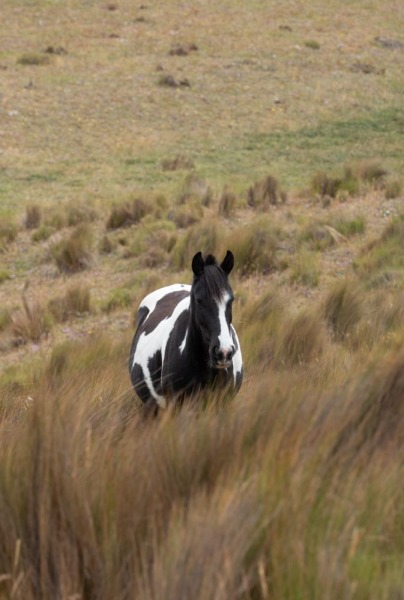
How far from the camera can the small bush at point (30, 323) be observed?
12172 millimetres

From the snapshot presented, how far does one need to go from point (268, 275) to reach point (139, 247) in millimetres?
2649

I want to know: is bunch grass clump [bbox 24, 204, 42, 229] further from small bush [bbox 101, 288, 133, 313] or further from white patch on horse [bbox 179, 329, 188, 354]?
white patch on horse [bbox 179, 329, 188, 354]

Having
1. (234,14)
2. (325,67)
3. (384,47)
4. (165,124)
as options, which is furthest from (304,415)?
(234,14)

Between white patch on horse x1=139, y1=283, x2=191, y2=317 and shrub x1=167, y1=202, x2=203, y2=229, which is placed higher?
white patch on horse x1=139, y1=283, x2=191, y2=317

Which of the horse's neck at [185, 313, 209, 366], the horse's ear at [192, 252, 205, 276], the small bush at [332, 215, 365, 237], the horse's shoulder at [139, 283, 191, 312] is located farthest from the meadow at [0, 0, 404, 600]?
the horse's ear at [192, 252, 205, 276]

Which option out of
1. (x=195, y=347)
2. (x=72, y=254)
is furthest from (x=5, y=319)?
(x=195, y=347)

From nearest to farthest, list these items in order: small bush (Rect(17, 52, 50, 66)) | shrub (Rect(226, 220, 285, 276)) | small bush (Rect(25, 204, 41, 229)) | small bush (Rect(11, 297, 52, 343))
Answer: small bush (Rect(11, 297, 52, 343))
shrub (Rect(226, 220, 285, 276))
small bush (Rect(25, 204, 41, 229))
small bush (Rect(17, 52, 50, 66))

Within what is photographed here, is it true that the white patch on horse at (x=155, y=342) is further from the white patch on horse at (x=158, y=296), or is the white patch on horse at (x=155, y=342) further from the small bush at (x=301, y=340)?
the small bush at (x=301, y=340)

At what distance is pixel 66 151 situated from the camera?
23250 millimetres

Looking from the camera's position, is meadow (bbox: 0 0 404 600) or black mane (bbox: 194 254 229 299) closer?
meadow (bbox: 0 0 404 600)

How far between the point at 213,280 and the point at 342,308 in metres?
4.47

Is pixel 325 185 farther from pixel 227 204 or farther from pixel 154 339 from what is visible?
pixel 154 339

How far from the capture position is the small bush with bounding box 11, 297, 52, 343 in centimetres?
1217

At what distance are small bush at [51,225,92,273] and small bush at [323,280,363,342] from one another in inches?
212
